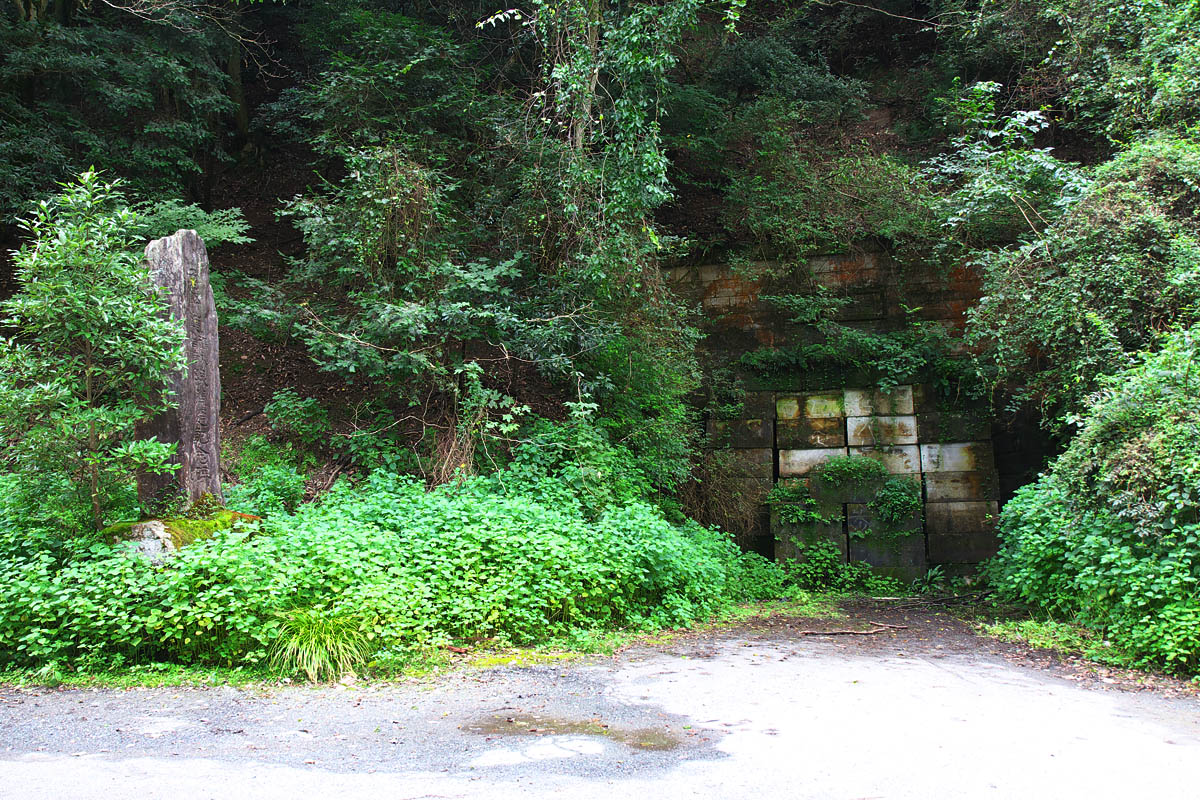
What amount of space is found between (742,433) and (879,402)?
5.88ft

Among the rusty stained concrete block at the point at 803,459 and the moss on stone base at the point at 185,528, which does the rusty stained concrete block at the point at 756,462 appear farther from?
the moss on stone base at the point at 185,528

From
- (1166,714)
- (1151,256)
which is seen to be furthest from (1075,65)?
(1166,714)

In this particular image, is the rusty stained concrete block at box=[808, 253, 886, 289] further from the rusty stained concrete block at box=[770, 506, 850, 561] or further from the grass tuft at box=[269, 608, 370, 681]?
the grass tuft at box=[269, 608, 370, 681]

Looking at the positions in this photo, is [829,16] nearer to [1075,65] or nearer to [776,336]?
[1075,65]

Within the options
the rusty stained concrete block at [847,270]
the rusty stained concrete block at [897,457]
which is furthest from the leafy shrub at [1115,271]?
the rusty stained concrete block at [847,270]

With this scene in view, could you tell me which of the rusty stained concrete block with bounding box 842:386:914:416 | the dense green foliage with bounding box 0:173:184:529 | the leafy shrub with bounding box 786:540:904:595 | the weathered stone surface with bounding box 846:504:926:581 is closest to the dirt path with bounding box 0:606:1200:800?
the dense green foliage with bounding box 0:173:184:529

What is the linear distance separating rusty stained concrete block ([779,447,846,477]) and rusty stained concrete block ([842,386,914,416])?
0.56 m

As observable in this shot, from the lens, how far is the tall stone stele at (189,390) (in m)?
6.00

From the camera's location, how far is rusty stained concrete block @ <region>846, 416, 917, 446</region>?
1004cm

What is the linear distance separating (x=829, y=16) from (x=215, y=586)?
15088mm

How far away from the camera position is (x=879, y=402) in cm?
1026

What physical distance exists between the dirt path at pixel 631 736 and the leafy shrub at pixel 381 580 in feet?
1.60

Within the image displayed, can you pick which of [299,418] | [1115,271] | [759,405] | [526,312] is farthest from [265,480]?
[1115,271]

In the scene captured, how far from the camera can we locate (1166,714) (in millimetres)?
4215
